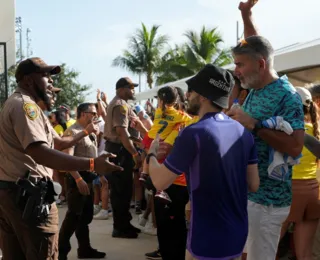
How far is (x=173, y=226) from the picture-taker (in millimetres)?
5332

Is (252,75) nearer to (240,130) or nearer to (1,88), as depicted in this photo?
(240,130)

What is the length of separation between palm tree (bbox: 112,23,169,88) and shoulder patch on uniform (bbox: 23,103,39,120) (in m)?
44.5

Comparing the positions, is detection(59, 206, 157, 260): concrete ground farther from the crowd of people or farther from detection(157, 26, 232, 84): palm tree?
detection(157, 26, 232, 84): palm tree

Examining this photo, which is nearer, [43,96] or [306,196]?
[43,96]

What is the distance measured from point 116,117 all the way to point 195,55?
36296mm

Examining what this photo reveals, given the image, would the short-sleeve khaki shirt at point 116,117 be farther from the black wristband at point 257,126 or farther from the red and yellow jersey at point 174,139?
the black wristband at point 257,126

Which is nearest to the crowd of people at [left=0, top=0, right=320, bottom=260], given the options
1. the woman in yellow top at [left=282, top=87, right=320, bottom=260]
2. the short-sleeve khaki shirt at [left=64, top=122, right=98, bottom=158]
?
the woman in yellow top at [left=282, top=87, right=320, bottom=260]

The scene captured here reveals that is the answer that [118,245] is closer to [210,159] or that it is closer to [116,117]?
[116,117]

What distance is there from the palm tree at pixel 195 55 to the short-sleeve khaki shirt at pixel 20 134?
3905 cm

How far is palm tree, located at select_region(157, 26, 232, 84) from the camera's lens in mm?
42594

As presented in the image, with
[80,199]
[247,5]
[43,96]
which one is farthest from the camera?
[80,199]

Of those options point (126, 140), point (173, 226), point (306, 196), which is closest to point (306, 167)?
point (306, 196)

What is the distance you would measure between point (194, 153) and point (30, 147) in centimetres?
110

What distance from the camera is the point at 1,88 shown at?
26.9 ft
